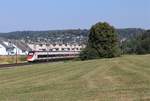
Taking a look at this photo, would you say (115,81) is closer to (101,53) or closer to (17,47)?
(101,53)

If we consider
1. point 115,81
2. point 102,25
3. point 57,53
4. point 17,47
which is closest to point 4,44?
point 17,47

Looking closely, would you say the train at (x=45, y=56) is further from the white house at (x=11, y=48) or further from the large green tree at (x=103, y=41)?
the white house at (x=11, y=48)

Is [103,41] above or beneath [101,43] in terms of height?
above

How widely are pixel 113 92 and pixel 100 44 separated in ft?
215

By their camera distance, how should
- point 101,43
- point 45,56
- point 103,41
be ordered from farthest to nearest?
point 45,56 < point 103,41 < point 101,43

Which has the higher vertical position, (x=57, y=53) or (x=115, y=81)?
(x=115, y=81)

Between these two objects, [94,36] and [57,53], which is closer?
[94,36]

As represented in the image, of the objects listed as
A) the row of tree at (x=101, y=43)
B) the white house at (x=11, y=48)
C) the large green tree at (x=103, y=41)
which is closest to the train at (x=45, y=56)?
the row of tree at (x=101, y=43)

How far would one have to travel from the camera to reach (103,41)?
3204 inches

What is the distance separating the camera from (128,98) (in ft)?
44.7

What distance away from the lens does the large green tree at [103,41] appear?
7994 cm

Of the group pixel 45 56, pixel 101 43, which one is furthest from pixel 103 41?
pixel 45 56

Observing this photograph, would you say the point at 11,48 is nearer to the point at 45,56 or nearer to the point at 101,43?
the point at 45,56

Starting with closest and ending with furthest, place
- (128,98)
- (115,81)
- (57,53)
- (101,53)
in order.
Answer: (128,98) < (115,81) < (101,53) < (57,53)
